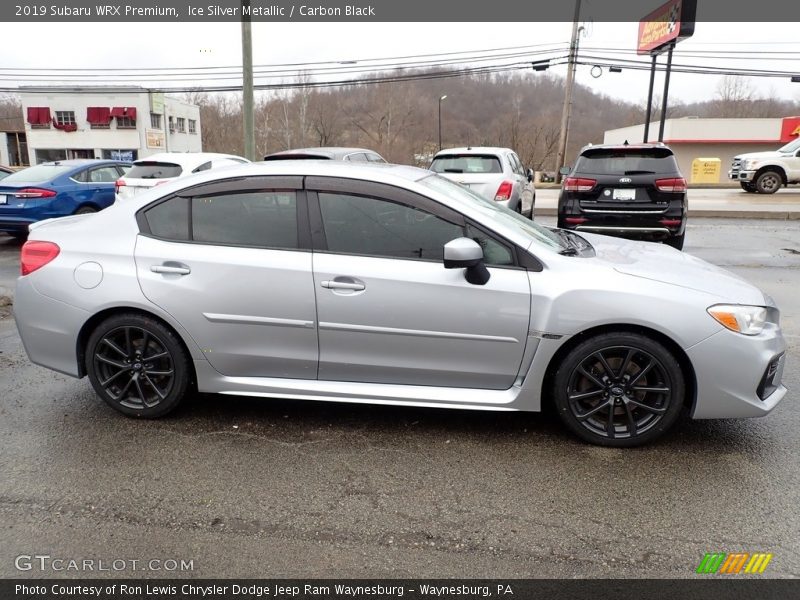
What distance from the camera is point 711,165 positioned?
121ft

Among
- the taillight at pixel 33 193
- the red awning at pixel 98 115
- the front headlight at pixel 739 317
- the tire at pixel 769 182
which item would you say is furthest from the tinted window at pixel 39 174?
the red awning at pixel 98 115

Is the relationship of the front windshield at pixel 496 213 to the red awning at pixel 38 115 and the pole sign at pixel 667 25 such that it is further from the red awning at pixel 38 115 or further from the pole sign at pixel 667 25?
the red awning at pixel 38 115

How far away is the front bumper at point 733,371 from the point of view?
10.8ft

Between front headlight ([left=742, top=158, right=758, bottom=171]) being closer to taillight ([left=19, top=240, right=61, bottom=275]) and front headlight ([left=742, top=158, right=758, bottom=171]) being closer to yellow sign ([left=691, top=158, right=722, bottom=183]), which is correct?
yellow sign ([left=691, top=158, right=722, bottom=183])

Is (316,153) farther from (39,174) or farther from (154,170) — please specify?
(39,174)

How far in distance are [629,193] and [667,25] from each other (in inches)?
1072

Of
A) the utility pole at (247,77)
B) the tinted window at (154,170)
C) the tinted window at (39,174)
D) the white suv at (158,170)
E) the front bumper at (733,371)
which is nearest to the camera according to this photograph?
the front bumper at (733,371)

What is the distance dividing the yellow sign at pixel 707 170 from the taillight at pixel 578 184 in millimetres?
32862

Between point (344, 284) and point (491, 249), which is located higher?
point (491, 249)

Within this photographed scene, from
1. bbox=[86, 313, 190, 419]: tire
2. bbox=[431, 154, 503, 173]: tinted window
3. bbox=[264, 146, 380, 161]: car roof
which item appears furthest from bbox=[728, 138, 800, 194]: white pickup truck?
bbox=[86, 313, 190, 419]: tire

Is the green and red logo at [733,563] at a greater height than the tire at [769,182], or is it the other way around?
the tire at [769,182]

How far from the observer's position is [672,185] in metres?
8.37

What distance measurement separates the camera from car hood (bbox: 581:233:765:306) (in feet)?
11.2

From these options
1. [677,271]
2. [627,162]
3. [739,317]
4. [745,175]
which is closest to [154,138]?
[745,175]
